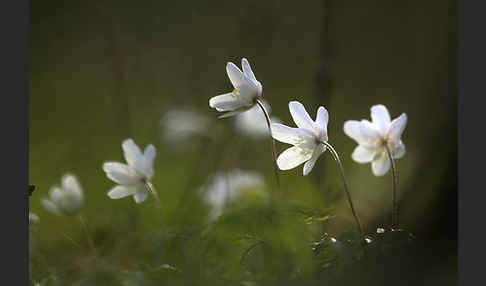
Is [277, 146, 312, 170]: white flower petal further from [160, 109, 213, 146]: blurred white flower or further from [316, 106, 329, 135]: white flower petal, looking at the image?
[160, 109, 213, 146]: blurred white flower

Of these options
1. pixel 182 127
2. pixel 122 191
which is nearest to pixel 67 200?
pixel 122 191

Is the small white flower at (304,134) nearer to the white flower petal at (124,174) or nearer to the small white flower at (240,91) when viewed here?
the small white flower at (240,91)

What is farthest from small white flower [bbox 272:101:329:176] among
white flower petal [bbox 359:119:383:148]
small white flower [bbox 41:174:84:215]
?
small white flower [bbox 41:174:84:215]

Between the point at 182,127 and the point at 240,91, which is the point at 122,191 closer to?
the point at 240,91

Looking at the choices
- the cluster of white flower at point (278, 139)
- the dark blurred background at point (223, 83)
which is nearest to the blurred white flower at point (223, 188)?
the cluster of white flower at point (278, 139)

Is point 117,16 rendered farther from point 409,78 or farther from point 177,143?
point 409,78
